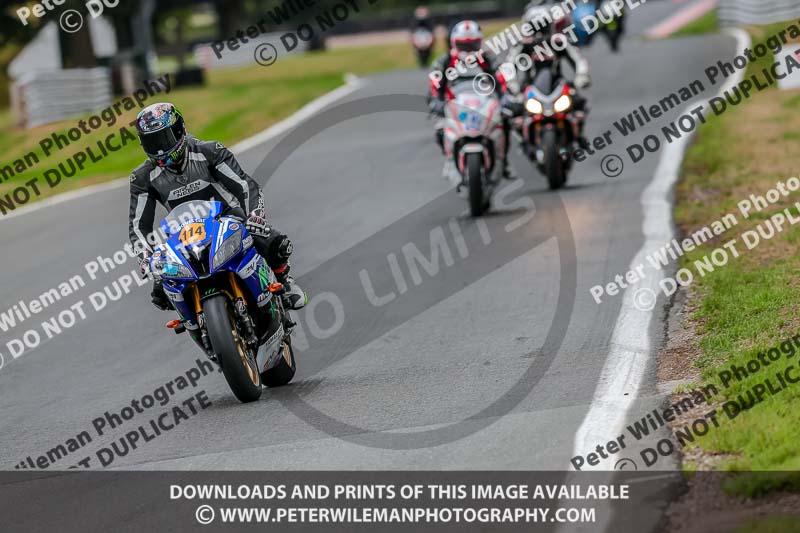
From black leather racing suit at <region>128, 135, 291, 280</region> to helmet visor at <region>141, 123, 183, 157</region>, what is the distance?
0.24 metres

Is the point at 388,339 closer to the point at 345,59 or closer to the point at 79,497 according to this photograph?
the point at 79,497

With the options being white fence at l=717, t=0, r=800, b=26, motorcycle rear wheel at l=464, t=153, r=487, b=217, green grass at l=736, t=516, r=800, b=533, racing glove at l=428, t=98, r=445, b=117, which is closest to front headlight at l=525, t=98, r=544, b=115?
racing glove at l=428, t=98, r=445, b=117

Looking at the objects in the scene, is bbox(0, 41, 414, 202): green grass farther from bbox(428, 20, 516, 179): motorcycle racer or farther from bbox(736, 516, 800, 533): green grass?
bbox(736, 516, 800, 533): green grass

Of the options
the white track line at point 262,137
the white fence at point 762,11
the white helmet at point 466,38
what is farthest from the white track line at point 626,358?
the white fence at point 762,11

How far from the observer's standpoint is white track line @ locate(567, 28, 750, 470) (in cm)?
652

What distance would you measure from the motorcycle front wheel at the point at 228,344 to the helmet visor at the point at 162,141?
1017 millimetres

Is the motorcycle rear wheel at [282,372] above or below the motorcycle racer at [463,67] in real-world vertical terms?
below

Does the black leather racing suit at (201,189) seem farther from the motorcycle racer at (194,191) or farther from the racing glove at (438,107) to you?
the racing glove at (438,107)

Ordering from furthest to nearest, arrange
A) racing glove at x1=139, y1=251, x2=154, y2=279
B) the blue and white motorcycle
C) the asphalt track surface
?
racing glove at x1=139, y1=251, x2=154, y2=279 → the blue and white motorcycle → the asphalt track surface

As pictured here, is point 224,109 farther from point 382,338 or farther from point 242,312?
point 242,312

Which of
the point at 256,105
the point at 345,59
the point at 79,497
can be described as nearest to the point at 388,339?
the point at 79,497

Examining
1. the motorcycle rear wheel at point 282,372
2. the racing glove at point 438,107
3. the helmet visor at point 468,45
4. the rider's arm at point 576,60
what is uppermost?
the helmet visor at point 468,45

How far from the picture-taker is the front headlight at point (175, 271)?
7578 millimetres

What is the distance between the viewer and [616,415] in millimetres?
6781
